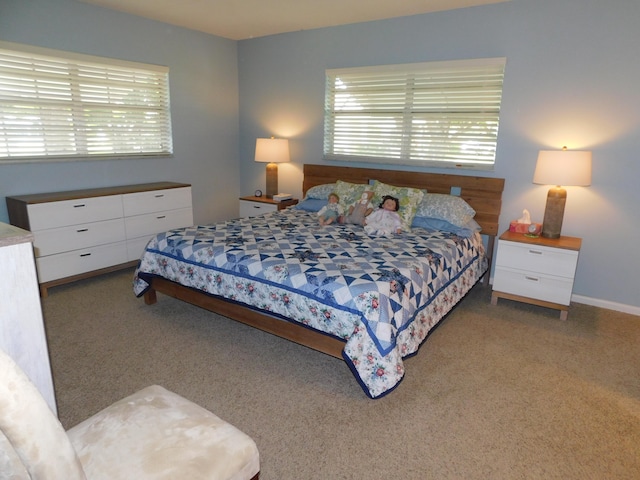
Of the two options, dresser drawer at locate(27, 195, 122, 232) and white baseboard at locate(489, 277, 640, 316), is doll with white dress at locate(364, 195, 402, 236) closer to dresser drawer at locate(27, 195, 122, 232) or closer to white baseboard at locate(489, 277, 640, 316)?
white baseboard at locate(489, 277, 640, 316)

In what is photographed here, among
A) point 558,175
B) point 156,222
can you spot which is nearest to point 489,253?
point 558,175

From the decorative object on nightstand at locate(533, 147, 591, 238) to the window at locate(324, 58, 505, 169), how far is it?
0.61 metres

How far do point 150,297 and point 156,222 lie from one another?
46.6 inches

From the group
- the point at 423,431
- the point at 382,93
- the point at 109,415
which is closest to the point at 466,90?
the point at 382,93

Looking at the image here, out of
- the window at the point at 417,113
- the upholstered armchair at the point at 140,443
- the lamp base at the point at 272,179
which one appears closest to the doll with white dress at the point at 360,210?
the window at the point at 417,113

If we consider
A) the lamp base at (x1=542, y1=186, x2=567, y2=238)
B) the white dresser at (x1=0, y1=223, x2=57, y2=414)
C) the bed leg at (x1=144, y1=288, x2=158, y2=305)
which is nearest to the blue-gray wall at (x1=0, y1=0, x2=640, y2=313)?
the lamp base at (x1=542, y1=186, x2=567, y2=238)

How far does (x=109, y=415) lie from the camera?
1.36 meters

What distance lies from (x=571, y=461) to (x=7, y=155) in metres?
4.45

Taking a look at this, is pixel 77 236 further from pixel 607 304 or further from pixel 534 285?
pixel 607 304

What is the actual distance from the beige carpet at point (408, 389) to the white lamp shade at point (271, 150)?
2.15m

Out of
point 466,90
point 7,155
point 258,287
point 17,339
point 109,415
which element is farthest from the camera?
point 466,90

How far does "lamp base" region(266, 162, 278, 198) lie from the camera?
5008 mm

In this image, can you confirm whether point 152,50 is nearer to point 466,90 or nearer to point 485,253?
point 466,90

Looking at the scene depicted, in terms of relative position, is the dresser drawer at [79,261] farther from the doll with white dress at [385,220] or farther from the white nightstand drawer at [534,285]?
the white nightstand drawer at [534,285]
